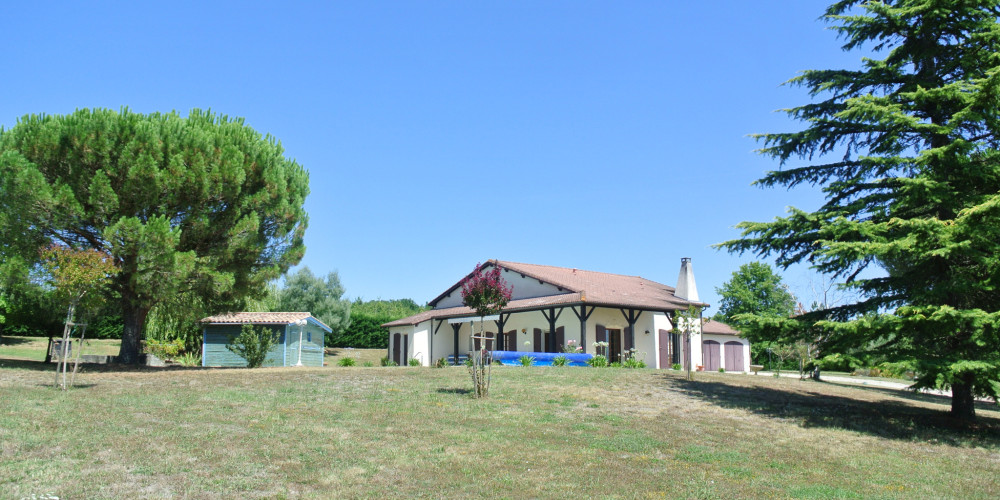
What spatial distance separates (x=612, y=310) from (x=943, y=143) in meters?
16.8

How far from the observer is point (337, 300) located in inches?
1871

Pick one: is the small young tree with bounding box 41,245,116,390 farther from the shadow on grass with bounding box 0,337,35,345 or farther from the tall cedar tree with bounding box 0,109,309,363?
the shadow on grass with bounding box 0,337,35,345

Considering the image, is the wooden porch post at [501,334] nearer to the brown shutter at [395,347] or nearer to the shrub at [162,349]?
the brown shutter at [395,347]

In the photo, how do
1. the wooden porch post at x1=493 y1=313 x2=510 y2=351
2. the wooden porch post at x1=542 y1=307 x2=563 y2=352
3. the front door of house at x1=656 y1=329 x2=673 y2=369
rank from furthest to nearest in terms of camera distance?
the wooden porch post at x1=493 y1=313 x2=510 y2=351
the front door of house at x1=656 y1=329 x2=673 y2=369
the wooden porch post at x1=542 y1=307 x2=563 y2=352

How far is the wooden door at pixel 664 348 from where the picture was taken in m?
27.5

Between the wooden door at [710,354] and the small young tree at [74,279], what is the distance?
2616 centimetres

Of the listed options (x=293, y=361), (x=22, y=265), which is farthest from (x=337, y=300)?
(x=22, y=265)

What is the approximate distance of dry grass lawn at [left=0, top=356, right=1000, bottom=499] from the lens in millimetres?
6387

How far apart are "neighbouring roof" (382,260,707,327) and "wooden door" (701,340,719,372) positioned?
108 inches

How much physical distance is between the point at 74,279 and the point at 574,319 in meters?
18.3

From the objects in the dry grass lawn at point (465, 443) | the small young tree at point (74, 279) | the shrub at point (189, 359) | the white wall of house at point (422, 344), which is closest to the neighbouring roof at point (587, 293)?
the white wall of house at point (422, 344)

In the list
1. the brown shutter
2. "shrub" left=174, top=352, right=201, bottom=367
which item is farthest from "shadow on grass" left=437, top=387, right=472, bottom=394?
the brown shutter

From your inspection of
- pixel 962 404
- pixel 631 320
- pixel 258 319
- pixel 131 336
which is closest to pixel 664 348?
pixel 631 320

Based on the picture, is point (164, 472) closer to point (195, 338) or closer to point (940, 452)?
point (940, 452)
